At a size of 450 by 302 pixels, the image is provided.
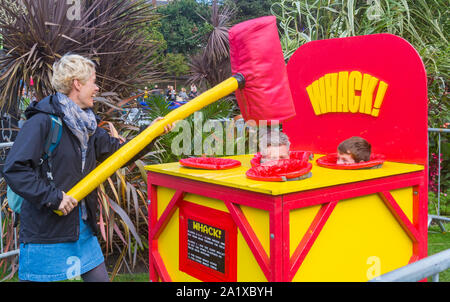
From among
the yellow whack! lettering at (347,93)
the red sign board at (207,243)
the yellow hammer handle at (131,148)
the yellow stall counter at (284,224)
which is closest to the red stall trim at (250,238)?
the yellow stall counter at (284,224)

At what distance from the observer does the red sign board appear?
8.64 ft

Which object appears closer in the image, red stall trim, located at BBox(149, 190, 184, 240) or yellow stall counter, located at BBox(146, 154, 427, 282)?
yellow stall counter, located at BBox(146, 154, 427, 282)

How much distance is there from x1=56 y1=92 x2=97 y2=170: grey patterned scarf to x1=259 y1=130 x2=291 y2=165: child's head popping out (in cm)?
Result: 107

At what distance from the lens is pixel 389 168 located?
9.75 feet

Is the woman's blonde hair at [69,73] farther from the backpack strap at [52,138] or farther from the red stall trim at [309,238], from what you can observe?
the red stall trim at [309,238]

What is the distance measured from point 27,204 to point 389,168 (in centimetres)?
220

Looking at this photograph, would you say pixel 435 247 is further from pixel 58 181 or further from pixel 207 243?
pixel 58 181

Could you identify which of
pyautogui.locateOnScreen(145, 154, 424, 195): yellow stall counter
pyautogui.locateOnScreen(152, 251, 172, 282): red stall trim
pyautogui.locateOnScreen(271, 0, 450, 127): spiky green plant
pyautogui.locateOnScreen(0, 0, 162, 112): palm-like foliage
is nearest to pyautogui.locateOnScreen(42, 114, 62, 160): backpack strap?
pyautogui.locateOnScreen(145, 154, 424, 195): yellow stall counter

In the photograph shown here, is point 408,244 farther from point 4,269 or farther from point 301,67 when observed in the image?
point 4,269

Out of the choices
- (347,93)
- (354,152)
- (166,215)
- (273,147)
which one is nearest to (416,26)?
(347,93)

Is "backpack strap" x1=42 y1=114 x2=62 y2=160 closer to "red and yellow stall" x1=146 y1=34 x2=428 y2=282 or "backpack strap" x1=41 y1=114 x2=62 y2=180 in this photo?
"backpack strap" x1=41 y1=114 x2=62 y2=180

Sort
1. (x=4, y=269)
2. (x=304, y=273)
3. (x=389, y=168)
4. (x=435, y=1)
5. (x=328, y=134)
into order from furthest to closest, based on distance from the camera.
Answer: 1. (x=435, y=1)
2. (x=4, y=269)
3. (x=328, y=134)
4. (x=389, y=168)
5. (x=304, y=273)

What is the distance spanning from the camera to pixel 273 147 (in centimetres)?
289

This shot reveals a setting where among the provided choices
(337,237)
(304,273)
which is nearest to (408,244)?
(337,237)
